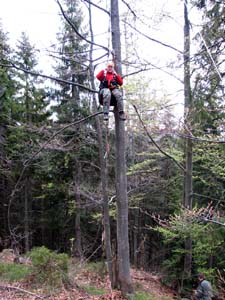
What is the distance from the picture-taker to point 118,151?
7.40 metres

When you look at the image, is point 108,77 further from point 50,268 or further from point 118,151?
point 50,268

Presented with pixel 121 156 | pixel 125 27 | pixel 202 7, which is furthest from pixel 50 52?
pixel 202 7

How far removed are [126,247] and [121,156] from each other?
2.00 m

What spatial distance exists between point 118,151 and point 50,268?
3.48m

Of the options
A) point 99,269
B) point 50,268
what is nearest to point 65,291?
point 50,268

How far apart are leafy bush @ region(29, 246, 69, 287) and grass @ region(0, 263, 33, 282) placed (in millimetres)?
551

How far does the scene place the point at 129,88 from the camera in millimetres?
9898

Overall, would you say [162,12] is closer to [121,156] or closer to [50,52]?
[50,52]

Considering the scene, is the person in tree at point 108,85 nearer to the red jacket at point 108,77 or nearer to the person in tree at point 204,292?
the red jacket at point 108,77

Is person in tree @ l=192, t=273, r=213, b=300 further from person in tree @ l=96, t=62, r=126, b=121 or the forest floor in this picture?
person in tree @ l=96, t=62, r=126, b=121

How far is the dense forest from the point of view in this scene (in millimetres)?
7332

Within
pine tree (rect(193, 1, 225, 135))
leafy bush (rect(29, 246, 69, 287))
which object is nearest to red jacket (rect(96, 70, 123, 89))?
pine tree (rect(193, 1, 225, 135))

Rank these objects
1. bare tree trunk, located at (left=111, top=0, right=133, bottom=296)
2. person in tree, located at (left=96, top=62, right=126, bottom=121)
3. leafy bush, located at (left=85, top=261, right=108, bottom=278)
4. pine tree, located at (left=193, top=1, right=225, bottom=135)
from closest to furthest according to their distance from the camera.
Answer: pine tree, located at (left=193, top=1, right=225, bottom=135) → person in tree, located at (left=96, top=62, right=126, bottom=121) → bare tree trunk, located at (left=111, top=0, right=133, bottom=296) → leafy bush, located at (left=85, top=261, right=108, bottom=278)

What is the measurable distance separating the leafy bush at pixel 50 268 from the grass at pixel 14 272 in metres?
0.55
